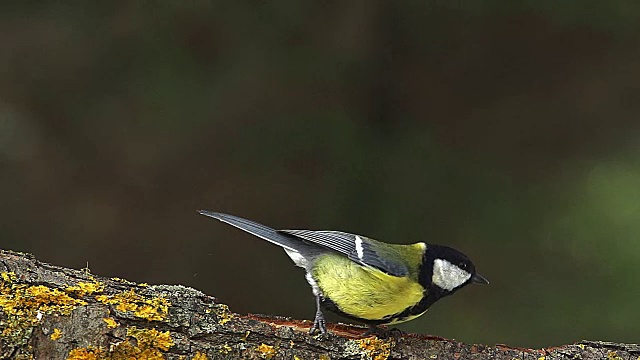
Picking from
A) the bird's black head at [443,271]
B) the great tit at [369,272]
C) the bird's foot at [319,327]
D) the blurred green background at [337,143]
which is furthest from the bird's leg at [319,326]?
the blurred green background at [337,143]

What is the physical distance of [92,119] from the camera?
12.0 feet

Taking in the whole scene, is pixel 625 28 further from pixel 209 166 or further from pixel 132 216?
pixel 132 216

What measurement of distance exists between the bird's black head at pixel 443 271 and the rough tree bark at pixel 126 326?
15.3 inches

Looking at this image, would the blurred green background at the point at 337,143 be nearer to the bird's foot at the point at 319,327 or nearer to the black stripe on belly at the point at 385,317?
the black stripe on belly at the point at 385,317

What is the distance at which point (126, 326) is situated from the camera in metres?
1.54

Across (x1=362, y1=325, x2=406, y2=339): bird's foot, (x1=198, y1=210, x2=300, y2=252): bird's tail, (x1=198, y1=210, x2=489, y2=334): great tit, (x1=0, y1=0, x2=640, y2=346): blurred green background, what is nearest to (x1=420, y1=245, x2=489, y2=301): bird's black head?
(x1=198, y1=210, x2=489, y2=334): great tit

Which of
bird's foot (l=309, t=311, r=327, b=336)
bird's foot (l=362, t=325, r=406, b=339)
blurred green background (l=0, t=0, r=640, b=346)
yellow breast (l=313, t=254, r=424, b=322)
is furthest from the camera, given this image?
blurred green background (l=0, t=0, r=640, b=346)

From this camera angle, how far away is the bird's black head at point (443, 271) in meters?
2.15

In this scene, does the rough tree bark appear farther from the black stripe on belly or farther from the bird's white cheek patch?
the bird's white cheek patch

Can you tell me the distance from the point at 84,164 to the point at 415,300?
7.11 feet

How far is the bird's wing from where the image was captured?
207 cm

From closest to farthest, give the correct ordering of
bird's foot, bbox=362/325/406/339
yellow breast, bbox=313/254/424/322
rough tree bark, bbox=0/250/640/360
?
rough tree bark, bbox=0/250/640/360 → bird's foot, bbox=362/325/406/339 → yellow breast, bbox=313/254/424/322

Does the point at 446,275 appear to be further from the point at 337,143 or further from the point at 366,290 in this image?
the point at 337,143

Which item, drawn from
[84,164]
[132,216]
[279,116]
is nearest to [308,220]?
[279,116]
